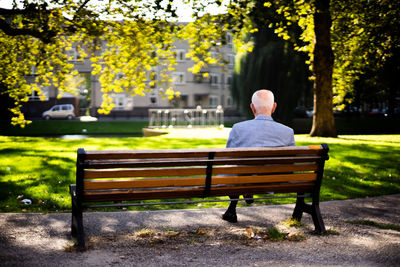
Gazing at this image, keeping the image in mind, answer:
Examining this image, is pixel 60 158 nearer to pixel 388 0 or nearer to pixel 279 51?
pixel 388 0

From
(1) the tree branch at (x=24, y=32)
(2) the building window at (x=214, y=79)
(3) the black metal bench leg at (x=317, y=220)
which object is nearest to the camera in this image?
(3) the black metal bench leg at (x=317, y=220)

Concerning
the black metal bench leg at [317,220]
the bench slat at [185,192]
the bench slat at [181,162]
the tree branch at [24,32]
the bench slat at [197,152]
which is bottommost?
the black metal bench leg at [317,220]

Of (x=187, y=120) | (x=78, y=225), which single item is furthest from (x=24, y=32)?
(x=187, y=120)

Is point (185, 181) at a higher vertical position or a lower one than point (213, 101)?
lower

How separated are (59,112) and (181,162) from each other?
49665 mm

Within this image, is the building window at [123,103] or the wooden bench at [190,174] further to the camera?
the building window at [123,103]

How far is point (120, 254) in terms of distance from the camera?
4.10m

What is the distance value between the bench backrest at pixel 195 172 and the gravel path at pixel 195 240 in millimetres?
463

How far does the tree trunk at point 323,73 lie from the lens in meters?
16.4

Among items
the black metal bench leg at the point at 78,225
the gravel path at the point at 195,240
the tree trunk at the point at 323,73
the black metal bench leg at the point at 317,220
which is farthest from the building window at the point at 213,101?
the black metal bench leg at the point at 78,225

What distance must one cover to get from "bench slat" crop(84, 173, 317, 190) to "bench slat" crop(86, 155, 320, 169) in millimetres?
156

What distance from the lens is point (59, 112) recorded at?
51469 mm

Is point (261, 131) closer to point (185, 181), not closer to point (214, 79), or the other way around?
point (185, 181)

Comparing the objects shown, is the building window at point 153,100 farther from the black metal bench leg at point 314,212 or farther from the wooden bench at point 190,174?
the wooden bench at point 190,174
